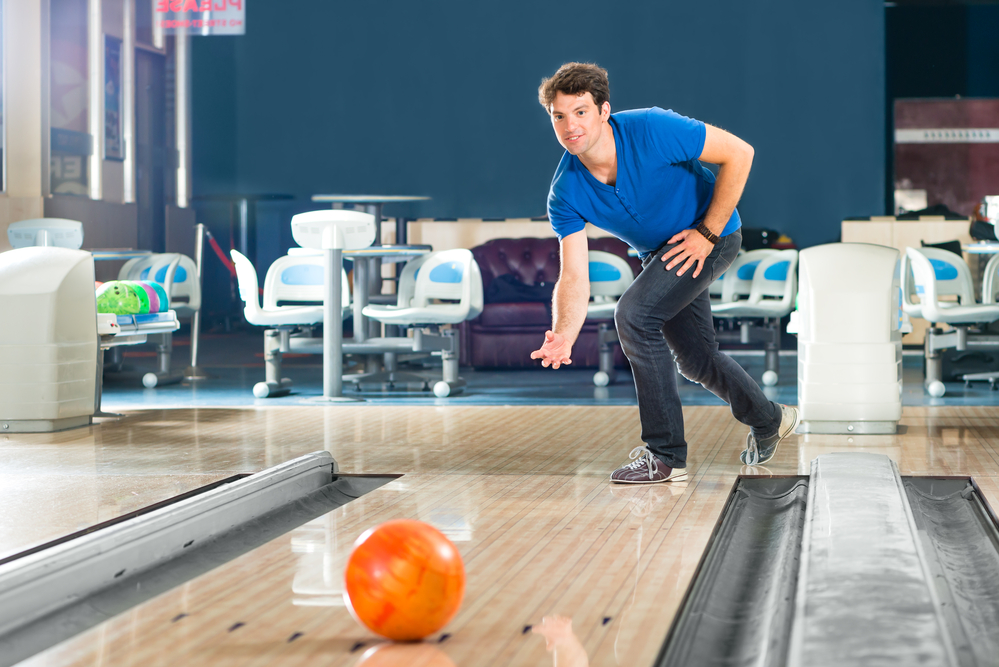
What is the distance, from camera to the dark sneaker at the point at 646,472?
2.92 meters

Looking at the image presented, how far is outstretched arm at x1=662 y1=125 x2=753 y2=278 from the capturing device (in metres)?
2.70

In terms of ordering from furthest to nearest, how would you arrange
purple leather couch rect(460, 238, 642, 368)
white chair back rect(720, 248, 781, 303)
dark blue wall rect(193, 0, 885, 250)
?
dark blue wall rect(193, 0, 885, 250), purple leather couch rect(460, 238, 642, 368), white chair back rect(720, 248, 781, 303)

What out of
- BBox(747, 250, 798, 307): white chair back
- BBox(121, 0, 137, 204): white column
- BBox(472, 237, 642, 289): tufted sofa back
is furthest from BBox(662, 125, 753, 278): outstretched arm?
BBox(121, 0, 137, 204): white column

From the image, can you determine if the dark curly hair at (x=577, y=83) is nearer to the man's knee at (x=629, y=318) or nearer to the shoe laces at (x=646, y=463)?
the man's knee at (x=629, y=318)

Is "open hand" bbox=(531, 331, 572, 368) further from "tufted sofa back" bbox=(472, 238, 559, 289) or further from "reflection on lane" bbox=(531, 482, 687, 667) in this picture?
"tufted sofa back" bbox=(472, 238, 559, 289)

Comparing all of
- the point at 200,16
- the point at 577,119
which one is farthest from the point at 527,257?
the point at 577,119

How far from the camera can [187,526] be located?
2.29m

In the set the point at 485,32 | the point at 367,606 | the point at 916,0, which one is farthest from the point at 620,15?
the point at 367,606

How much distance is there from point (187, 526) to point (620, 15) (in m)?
8.69

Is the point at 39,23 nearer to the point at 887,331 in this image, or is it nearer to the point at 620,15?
the point at 620,15

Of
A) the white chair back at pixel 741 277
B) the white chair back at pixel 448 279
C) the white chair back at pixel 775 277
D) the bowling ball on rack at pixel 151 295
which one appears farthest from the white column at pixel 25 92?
the white chair back at pixel 775 277

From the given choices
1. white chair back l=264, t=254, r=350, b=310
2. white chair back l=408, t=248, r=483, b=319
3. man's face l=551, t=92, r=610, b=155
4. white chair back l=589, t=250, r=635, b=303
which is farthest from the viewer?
white chair back l=589, t=250, r=635, b=303

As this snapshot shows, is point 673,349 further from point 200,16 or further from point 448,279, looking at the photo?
point 200,16

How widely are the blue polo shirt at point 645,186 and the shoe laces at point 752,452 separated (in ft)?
2.31
